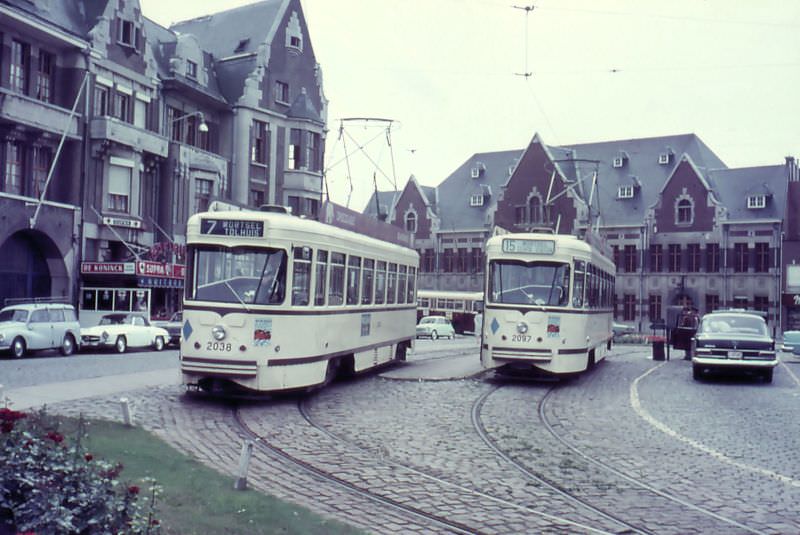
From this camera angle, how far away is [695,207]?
6344 centimetres

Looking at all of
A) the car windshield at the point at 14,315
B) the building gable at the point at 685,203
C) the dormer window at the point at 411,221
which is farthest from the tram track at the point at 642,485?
the dormer window at the point at 411,221

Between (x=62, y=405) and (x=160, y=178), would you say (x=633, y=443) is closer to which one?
(x=62, y=405)

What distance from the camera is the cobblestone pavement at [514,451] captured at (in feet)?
25.4

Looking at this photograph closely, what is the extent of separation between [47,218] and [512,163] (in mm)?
50560

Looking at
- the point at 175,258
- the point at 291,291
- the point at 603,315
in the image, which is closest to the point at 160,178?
the point at 175,258

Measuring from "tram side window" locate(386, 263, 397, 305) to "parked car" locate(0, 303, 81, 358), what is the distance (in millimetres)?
11277

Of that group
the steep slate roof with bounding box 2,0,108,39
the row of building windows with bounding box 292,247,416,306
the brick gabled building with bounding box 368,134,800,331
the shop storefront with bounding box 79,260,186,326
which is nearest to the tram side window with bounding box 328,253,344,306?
the row of building windows with bounding box 292,247,416,306

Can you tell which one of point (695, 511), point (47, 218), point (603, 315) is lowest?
point (695, 511)

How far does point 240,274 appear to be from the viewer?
44.5 ft

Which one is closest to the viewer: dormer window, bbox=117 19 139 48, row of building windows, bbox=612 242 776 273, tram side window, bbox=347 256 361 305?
tram side window, bbox=347 256 361 305

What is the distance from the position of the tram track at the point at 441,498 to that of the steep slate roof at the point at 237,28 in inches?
1533

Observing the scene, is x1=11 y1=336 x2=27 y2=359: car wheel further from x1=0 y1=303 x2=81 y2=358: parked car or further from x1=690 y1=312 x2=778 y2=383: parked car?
x1=690 y1=312 x2=778 y2=383: parked car

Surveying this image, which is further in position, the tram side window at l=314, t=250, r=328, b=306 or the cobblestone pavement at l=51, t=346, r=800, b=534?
the tram side window at l=314, t=250, r=328, b=306

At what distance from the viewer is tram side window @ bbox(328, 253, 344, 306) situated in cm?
1527
